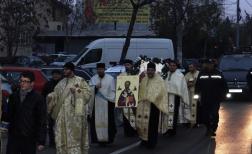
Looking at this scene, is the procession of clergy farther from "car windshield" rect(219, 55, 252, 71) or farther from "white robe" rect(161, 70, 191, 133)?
"car windshield" rect(219, 55, 252, 71)

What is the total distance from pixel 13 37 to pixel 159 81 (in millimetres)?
26677

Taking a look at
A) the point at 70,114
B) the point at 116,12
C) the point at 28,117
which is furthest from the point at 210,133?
the point at 116,12

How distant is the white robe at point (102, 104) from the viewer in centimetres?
1361

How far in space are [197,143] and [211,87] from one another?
6.00 feet

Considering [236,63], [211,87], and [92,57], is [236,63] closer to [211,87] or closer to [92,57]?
[92,57]

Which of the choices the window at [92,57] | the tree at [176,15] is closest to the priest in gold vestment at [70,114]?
the window at [92,57]

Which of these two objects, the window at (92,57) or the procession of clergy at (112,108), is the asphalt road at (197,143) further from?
the window at (92,57)

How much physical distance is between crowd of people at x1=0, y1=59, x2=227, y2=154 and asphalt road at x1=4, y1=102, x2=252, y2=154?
26 cm

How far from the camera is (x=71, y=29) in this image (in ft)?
202

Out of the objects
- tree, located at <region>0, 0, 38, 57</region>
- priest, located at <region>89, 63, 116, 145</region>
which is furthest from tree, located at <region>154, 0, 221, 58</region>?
priest, located at <region>89, 63, 116, 145</region>

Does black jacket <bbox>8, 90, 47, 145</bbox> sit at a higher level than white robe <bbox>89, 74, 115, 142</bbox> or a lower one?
higher

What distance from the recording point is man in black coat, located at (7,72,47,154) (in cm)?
830

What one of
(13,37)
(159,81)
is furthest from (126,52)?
(159,81)

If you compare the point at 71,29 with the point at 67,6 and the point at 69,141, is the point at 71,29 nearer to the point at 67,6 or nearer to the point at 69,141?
the point at 67,6
